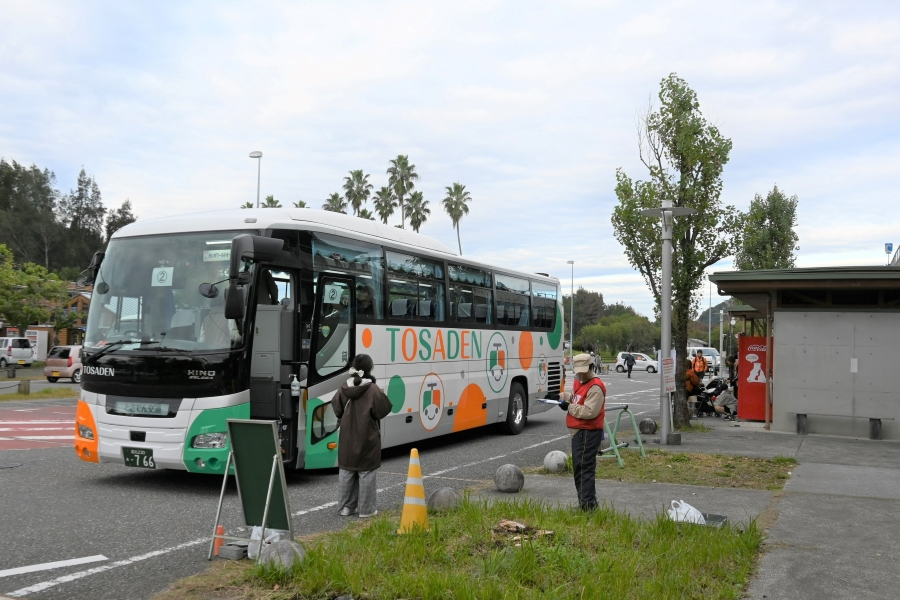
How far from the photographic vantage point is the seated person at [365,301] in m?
11.1

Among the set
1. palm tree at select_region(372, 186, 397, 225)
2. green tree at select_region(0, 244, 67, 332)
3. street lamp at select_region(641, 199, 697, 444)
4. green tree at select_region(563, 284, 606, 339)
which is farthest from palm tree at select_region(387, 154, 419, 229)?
green tree at select_region(563, 284, 606, 339)

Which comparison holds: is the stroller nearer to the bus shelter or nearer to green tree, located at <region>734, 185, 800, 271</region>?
the bus shelter

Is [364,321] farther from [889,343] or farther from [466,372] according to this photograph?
[889,343]

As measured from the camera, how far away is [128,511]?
27.3ft

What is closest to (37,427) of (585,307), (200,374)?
(200,374)

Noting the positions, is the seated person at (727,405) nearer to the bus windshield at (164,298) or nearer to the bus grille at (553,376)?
the bus grille at (553,376)

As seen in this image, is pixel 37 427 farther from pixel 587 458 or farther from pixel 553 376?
pixel 587 458

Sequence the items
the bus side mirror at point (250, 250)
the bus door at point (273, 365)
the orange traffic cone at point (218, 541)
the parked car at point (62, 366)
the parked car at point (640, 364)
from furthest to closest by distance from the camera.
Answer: the parked car at point (640, 364) < the parked car at point (62, 366) < the bus door at point (273, 365) < the bus side mirror at point (250, 250) < the orange traffic cone at point (218, 541)

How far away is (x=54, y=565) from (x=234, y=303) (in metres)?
3.23

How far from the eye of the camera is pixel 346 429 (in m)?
8.38

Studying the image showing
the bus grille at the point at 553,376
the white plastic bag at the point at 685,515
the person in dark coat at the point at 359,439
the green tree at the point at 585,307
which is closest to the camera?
the white plastic bag at the point at 685,515

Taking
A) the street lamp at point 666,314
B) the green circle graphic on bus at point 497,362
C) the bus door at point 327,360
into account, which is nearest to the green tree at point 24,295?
the green circle graphic on bus at point 497,362

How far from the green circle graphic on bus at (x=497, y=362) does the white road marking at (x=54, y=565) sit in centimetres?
973

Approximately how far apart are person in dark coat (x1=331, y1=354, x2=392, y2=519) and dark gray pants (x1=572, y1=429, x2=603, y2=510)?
199 cm
